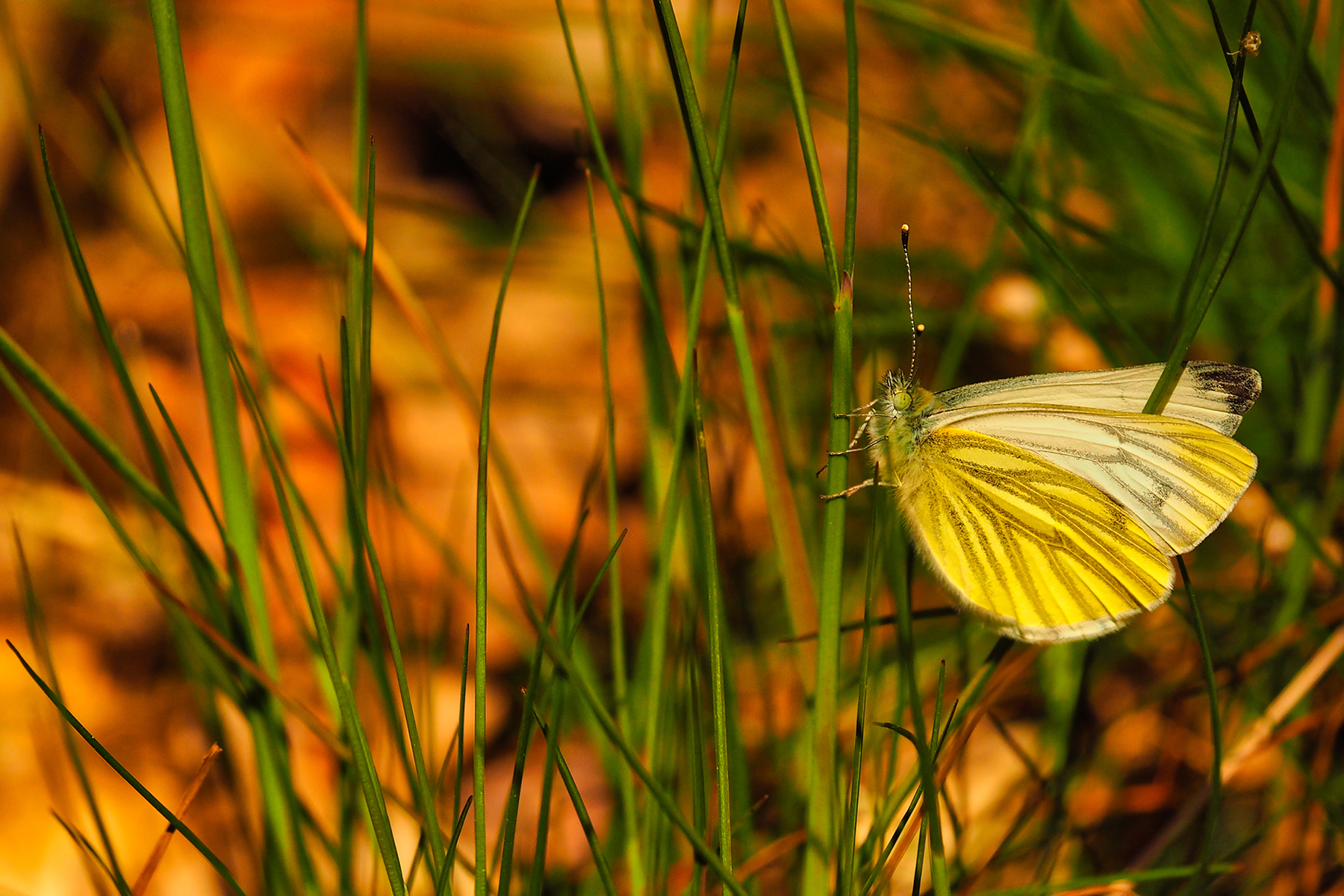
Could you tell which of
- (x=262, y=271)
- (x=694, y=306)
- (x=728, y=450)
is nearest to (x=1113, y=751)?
(x=728, y=450)

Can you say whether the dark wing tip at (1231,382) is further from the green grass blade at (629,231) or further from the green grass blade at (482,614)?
the green grass blade at (482,614)

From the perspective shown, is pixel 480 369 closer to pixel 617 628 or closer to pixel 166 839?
pixel 617 628

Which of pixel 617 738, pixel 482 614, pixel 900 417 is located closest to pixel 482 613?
pixel 482 614

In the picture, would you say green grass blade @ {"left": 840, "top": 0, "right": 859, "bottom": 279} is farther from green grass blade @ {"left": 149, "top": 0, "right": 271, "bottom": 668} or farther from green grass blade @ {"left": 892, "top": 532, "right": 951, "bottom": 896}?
green grass blade @ {"left": 149, "top": 0, "right": 271, "bottom": 668}

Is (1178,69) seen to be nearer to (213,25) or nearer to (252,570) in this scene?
(252,570)

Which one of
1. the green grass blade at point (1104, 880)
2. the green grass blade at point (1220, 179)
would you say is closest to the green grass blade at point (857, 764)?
the green grass blade at point (1104, 880)
